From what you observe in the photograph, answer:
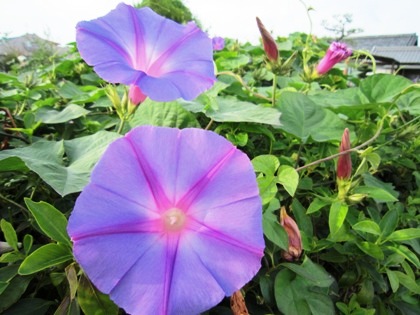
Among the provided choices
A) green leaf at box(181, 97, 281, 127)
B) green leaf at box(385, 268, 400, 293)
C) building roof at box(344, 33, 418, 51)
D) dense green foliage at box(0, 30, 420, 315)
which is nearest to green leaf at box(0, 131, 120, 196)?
dense green foliage at box(0, 30, 420, 315)

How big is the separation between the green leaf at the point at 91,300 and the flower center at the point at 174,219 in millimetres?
128

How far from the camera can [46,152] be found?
0.69 metres

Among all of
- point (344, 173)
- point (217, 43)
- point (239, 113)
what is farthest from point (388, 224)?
point (217, 43)

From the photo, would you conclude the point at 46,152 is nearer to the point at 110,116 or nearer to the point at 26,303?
the point at 26,303

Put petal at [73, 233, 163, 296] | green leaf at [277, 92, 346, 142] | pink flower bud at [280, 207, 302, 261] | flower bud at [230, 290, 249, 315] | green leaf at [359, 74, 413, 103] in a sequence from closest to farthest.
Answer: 1. petal at [73, 233, 163, 296]
2. flower bud at [230, 290, 249, 315]
3. pink flower bud at [280, 207, 302, 261]
4. green leaf at [277, 92, 346, 142]
5. green leaf at [359, 74, 413, 103]

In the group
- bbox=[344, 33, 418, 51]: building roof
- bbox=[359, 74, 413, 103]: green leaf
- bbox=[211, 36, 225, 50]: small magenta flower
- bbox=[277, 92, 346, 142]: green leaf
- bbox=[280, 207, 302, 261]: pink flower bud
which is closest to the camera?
bbox=[280, 207, 302, 261]: pink flower bud

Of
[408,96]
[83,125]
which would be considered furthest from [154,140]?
[408,96]

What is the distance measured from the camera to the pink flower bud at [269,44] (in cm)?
90

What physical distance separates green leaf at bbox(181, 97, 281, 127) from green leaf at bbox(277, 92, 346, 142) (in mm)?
77

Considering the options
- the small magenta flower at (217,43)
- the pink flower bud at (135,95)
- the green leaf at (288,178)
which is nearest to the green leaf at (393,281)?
the green leaf at (288,178)

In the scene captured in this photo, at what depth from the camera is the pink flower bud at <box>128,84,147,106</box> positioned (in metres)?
0.72

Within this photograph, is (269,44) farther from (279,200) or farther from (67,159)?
(67,159)

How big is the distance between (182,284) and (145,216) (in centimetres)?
10

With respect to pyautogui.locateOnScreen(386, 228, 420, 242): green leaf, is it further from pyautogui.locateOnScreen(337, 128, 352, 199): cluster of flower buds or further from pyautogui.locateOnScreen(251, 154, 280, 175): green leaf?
pyautogui.locateOnScreen(251, 154, 280, 175): green leaf
